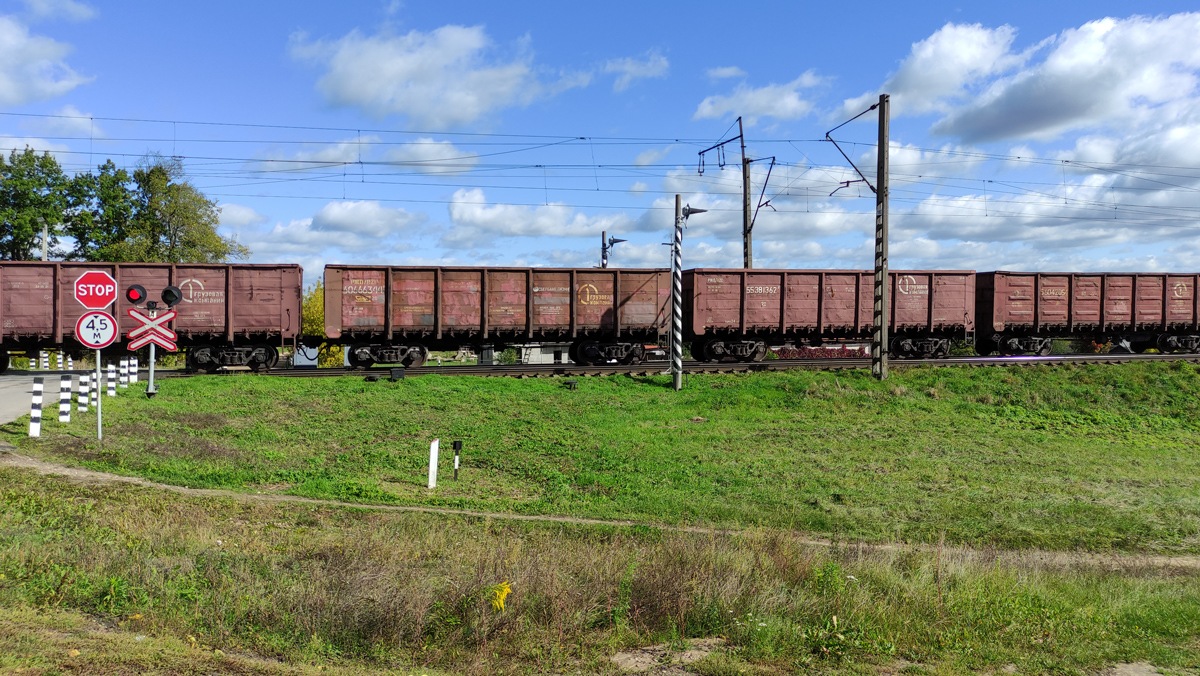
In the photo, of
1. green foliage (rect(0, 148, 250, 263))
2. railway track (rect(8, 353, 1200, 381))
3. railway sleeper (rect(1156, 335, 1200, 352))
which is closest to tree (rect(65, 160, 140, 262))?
green foliage (rect(0, 148, 250, 263))

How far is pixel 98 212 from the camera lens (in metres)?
48.2

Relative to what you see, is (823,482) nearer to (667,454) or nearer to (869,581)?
→ (667,454)

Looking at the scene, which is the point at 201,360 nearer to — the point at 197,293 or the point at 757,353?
the point at 197,293

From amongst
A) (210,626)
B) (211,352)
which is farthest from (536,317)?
(210,626)

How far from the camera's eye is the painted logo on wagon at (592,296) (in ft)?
78.8

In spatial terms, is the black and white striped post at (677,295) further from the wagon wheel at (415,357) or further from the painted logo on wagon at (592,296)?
the wagon wheel at (415,357)

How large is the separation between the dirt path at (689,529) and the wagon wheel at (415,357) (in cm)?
1193

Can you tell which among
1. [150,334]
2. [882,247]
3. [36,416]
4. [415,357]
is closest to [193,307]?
[150,334]

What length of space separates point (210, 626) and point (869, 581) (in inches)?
231

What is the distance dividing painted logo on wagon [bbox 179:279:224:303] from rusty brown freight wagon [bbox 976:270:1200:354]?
25.8 m

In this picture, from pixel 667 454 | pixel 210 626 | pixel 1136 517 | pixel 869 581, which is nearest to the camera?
pixel 210 626

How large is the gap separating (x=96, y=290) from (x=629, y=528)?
434 inches

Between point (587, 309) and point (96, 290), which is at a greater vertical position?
point (96, 290)

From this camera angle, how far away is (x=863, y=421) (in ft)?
61.2
